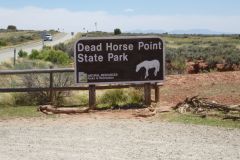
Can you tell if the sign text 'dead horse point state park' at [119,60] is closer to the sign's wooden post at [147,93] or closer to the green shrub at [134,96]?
the sign's wooden post at [147,93]

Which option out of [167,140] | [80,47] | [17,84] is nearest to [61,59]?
[17,84]

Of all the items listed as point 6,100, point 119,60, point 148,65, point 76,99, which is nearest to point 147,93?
point 148,65

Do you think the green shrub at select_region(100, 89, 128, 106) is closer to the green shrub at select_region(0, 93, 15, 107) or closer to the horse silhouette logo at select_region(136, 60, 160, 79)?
the horse silhouette logo at select_region(136, 60, 160, 79)

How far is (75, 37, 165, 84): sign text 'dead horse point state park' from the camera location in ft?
45.4

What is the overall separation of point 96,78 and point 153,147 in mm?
4833

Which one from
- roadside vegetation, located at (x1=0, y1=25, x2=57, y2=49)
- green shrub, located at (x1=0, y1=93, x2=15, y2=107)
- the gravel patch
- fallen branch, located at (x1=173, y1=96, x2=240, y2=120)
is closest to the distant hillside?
roadside vegetation, located at (x1=0, y1=25, x2=57, y2=49)

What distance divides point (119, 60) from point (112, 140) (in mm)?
4275

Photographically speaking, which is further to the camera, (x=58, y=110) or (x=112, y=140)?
(x=58, y=110)

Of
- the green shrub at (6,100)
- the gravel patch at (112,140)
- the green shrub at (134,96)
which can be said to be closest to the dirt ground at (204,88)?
the green shrub at (134,96)

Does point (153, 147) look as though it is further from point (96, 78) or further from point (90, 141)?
point (96, 78)

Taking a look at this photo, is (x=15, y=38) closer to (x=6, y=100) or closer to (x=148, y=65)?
(x=6, y=100)

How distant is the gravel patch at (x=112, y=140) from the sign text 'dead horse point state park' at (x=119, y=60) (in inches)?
73.1

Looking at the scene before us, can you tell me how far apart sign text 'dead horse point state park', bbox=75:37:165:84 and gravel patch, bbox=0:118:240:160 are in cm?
186

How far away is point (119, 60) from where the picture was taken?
550 inches
